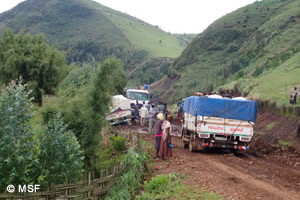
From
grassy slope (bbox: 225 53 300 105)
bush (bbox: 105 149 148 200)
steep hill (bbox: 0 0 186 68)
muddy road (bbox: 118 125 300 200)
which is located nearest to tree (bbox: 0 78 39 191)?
bush (bbox: 105 149 148 200)

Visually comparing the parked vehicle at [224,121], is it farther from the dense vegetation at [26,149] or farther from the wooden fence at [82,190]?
the dense vegetation at [26,149]

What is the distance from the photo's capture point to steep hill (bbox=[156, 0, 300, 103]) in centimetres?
3299

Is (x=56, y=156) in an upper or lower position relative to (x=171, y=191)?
upper

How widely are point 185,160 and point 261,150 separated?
22.3 feet

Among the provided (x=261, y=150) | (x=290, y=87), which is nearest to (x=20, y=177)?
(x=261, y=150)

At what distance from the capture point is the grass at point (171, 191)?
935 centimetres

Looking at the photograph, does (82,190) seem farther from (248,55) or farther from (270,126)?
(248,55)

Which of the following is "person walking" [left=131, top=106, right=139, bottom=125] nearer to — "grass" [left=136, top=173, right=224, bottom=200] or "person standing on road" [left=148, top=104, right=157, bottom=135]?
"person standing on road" [left=148, top=104, right=157, bottom=135]

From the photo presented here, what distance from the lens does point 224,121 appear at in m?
16.1

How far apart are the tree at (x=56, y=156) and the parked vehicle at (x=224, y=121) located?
721cm

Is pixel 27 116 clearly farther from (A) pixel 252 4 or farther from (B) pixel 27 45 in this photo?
(A) pixel 252 4

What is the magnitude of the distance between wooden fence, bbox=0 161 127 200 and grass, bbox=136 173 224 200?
957 millimetres

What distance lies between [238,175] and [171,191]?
8.10ft

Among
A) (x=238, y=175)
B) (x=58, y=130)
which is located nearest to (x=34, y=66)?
(x=58, y=130)
